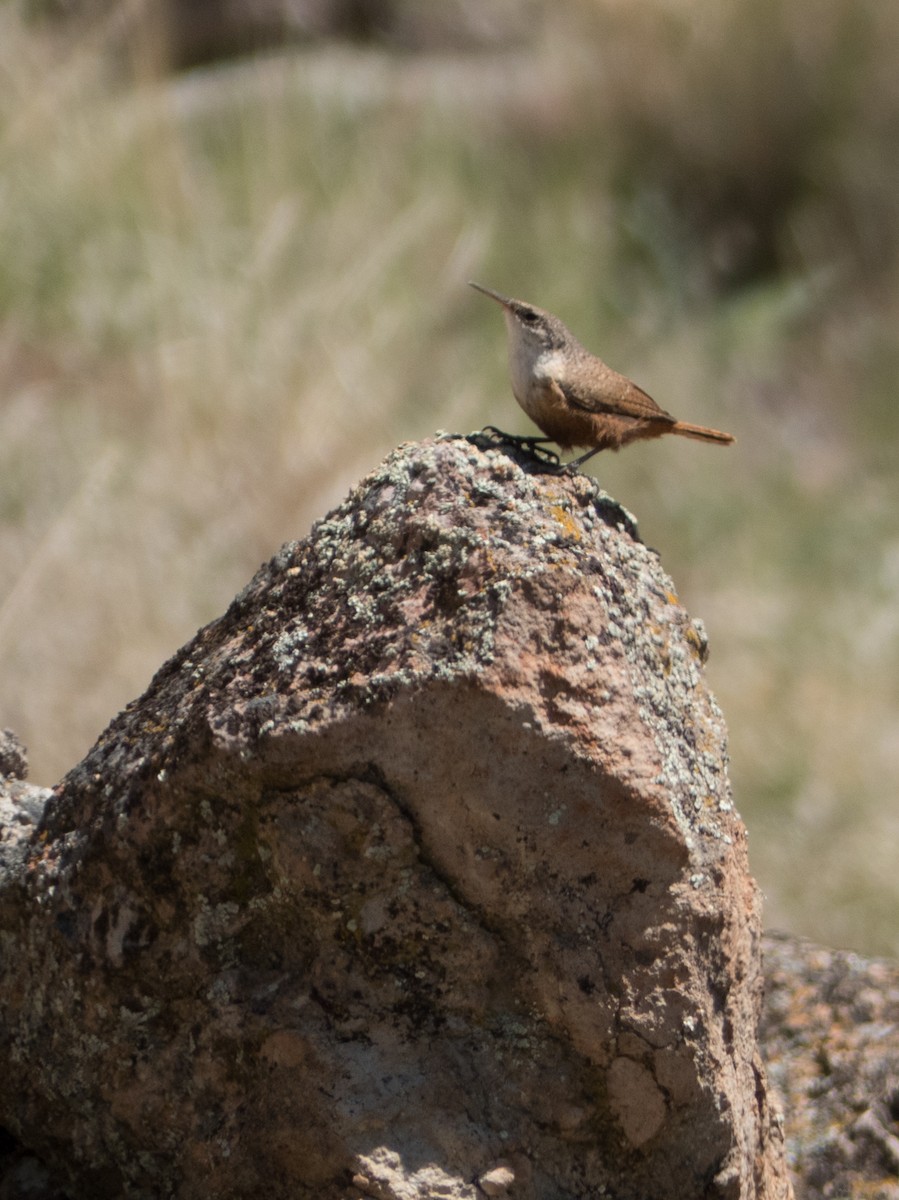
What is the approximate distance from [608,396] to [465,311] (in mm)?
6102

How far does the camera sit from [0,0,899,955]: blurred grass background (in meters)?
6.41

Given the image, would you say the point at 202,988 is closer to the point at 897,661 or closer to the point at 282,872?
the point at 282,872

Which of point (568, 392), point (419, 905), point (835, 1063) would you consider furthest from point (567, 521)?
point (835, 1063)

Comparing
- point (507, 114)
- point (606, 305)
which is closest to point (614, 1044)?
point (606, 305)

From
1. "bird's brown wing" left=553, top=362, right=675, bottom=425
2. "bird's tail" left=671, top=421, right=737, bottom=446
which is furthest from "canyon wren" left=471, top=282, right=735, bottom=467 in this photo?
"bird's tail" left=671, top=421, right=737, bottom=446

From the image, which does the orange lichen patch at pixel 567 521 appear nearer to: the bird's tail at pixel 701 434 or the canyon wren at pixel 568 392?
the canyon wren at pixel 568 392

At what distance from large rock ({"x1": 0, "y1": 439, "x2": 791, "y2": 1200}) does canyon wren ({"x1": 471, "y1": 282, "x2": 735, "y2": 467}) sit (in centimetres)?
89

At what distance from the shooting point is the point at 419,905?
232cm

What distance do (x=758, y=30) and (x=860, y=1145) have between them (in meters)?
10.6

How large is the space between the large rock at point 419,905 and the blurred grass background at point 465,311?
2.12 m

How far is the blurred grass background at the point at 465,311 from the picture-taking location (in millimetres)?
6406

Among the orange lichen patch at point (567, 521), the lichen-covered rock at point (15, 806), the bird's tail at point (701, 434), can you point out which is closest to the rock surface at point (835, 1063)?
the bird's tail at point (701, 434)

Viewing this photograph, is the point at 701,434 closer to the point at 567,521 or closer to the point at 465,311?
the point at 567,521

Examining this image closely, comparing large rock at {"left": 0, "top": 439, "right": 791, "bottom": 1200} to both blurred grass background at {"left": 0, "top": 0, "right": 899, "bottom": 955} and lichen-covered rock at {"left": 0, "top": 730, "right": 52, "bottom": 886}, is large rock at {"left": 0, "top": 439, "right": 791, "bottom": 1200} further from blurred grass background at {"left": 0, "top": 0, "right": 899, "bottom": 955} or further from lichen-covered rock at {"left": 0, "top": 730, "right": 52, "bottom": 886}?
blurred grass background at {"left": 0, "top": 0, "right": 899, "bottom": 955}
